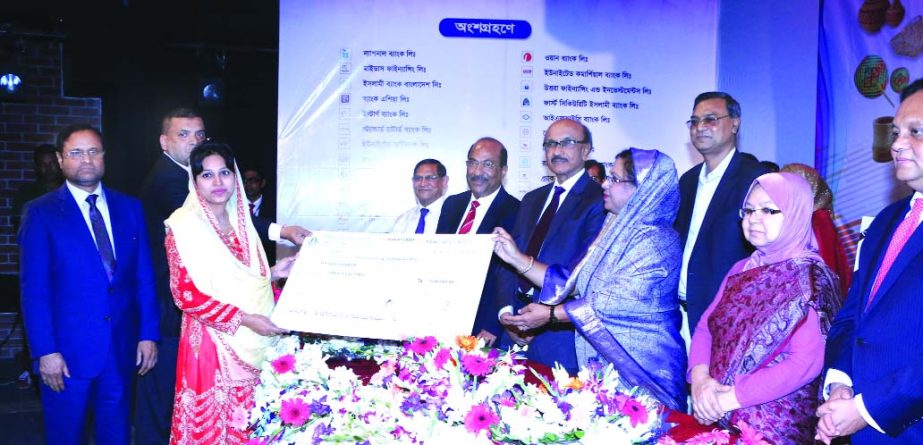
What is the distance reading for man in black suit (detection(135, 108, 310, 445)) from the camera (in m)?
3.67

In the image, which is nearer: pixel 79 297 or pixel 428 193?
Answer: pixel 79 297

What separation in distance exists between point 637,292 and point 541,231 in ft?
2.62

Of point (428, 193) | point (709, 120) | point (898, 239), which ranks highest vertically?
point (709, 120)

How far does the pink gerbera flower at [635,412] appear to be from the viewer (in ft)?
5.43

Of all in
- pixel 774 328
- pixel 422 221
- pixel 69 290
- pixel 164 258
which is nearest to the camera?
pixel 774 328

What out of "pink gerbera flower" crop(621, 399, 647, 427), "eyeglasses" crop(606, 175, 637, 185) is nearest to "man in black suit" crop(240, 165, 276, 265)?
"eyeglasses" crop(606, 175, 637, 185)

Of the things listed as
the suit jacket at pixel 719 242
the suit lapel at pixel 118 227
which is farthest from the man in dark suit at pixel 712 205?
the suit lapel at pixel 118 227

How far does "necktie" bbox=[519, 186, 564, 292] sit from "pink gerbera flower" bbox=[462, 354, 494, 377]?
1.59m

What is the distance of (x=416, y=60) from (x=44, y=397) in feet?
11.1

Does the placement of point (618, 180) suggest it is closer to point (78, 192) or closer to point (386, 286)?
point (386, 286)

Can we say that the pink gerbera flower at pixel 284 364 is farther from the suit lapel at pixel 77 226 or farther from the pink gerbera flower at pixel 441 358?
the suit lapel at pixel 77 226

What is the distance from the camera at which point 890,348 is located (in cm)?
203

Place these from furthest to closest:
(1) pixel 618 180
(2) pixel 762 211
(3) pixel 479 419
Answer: (1) pixel 618 180, (2) pixel 762 211, (3) pixel 479 419

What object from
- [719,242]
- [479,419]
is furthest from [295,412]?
[719,242]
